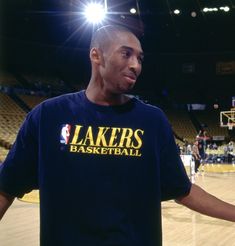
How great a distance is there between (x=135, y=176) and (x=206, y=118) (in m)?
26.8

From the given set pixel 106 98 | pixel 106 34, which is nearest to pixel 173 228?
pixel 106 98

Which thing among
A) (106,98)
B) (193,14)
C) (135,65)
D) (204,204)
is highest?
(193,14)

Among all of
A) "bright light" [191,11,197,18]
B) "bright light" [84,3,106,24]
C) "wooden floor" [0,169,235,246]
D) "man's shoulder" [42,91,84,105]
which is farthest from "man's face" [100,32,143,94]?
"bright light" [191,11,197,18]

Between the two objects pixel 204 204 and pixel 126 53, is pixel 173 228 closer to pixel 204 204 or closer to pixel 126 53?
pixel 204 204

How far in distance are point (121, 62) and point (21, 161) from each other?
1.67 feet

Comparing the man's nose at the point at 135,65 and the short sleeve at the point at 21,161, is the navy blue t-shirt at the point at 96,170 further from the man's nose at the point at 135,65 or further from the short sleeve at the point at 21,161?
the man's nose at the point at 135,65

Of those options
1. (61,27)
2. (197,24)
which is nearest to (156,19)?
(197,24)

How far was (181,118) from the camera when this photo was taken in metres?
27.6

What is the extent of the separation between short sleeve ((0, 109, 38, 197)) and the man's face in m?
0.32

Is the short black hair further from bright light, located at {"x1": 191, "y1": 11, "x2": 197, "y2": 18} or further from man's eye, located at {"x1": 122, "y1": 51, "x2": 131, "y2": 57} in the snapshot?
bright light, located at {"x1": 191, "y1": 11, "x2": 197, "y2": 18}

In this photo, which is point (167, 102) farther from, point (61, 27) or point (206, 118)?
point (61, 27)

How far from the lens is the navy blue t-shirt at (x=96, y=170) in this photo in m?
1.38

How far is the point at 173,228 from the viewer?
6531 mm

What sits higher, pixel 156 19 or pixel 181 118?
pixel 156 19
